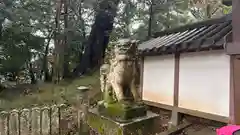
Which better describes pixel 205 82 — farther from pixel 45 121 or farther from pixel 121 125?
pixel 45 121

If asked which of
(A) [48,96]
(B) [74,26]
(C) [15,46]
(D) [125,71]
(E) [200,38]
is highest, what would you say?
(B) [74,26]

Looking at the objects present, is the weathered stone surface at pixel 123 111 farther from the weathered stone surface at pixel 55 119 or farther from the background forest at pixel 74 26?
the background forest at pixel 74 26

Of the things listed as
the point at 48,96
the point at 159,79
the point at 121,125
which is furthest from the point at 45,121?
the point at 48,96

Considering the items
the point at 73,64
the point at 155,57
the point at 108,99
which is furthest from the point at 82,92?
Result: the point at 73,64

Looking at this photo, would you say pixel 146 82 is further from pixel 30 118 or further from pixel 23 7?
pixel 23 7

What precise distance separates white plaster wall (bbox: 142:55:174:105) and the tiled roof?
0.45 m

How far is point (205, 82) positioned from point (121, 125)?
291 centimetres

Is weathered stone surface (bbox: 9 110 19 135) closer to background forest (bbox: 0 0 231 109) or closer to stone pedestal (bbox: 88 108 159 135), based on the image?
stone pedestal (bbox: 88 108 159 135)

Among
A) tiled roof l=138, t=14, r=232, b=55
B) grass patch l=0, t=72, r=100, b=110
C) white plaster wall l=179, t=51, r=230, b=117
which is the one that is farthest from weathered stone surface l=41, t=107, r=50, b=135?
white plaster wall l=179, t=51, r=230, b=117

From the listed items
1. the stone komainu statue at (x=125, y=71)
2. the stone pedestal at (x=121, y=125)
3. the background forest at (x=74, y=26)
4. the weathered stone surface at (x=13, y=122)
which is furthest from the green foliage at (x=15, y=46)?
the stone komainu statue at (x=125, y=71)

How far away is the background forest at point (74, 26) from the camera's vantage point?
10.8 meters

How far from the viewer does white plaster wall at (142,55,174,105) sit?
673 centimetres

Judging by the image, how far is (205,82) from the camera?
18.9ft

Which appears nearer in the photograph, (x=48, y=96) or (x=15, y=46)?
(x=48, y=96)
